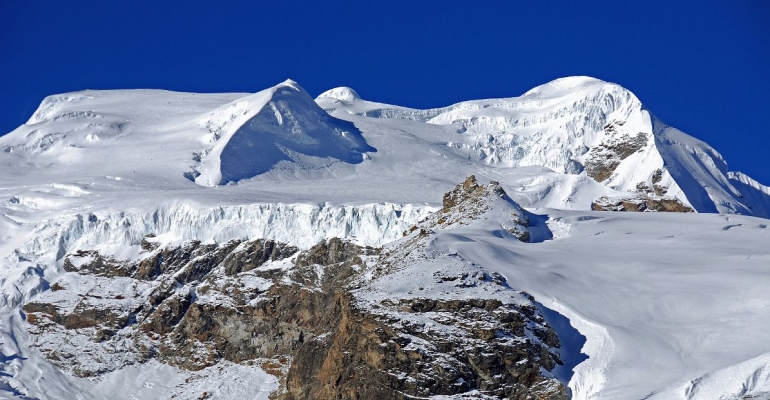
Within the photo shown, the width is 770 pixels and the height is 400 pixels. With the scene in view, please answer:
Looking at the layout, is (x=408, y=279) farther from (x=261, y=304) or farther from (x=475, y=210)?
(x=261, y=304)

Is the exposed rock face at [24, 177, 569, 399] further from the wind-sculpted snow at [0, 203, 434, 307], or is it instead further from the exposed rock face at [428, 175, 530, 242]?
the wind-sculpted snow at [0, 203, 434, 307]

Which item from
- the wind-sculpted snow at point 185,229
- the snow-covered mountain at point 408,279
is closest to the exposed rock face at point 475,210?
the snow-covered mountain at point 408,279

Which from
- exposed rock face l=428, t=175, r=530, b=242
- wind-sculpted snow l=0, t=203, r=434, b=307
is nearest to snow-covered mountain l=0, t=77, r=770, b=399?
wind-sculpted snow l=0, t=203, r=434, b=307

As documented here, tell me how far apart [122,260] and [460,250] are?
6446cm

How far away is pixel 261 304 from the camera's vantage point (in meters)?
Answer: 170

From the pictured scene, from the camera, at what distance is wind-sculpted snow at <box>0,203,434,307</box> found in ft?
574

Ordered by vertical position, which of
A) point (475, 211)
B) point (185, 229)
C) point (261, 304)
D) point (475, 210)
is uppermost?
point (475, 210)

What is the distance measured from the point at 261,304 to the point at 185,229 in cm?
1824

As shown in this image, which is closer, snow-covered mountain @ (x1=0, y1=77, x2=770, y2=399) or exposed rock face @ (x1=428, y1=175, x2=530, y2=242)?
snow-covered mountain @ (x1=0, y1=77, x2=770, y2=399)

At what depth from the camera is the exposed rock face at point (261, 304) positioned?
11788cm

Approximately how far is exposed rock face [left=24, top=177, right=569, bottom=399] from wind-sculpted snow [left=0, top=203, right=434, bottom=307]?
6.00 feet

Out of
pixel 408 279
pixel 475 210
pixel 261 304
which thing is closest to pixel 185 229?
pixel 261 304

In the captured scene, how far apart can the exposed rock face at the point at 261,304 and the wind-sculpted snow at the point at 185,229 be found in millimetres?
1830

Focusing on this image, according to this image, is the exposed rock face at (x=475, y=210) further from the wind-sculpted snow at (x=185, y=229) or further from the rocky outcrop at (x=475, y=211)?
the wind-sculpted snow at (x=185, y=229)
